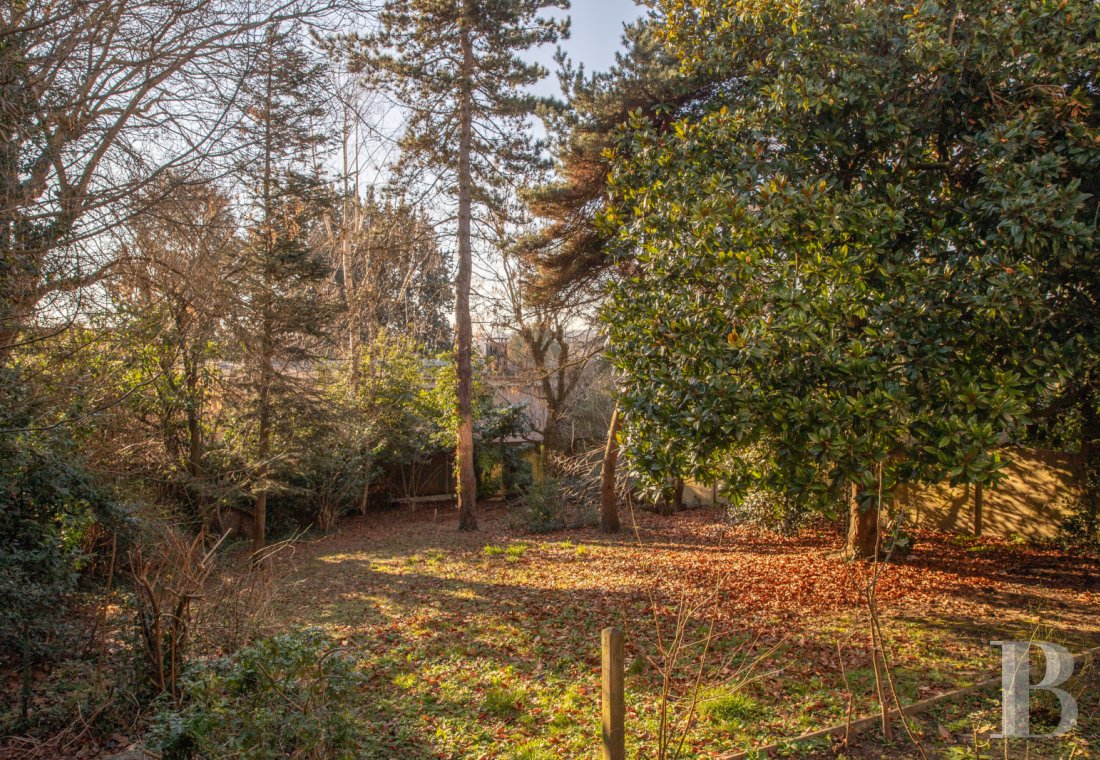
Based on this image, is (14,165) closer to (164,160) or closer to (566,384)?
(164,160)

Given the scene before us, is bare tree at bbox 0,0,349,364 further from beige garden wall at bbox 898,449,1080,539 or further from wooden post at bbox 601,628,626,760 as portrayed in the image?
beige garden wall at bbox 898,449,1080,539

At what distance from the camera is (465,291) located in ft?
45.4

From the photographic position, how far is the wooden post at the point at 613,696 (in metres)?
3.09

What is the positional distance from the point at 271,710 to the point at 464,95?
12.6 metres

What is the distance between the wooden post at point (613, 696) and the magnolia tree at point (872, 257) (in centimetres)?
231

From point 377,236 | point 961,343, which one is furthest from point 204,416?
point 961,343

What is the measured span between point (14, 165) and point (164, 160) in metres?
1.17

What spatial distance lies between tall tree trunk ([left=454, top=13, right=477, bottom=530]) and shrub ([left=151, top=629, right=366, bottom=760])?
10.4 m

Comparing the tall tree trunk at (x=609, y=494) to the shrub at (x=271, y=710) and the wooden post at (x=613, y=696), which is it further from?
the wooden post at (x=613, y=696)

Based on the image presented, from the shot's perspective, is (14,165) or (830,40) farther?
(830,40)

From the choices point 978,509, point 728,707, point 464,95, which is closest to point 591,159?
point 464,95

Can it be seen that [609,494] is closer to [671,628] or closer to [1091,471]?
[671,628]

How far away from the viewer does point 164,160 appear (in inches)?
220

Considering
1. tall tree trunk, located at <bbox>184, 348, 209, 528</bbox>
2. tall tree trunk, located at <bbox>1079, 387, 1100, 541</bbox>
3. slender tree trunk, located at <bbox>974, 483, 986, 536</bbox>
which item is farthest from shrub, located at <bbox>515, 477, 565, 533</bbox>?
tall tree trunk, located at <bbox>1079, 387, 1100, 541</bbox>
